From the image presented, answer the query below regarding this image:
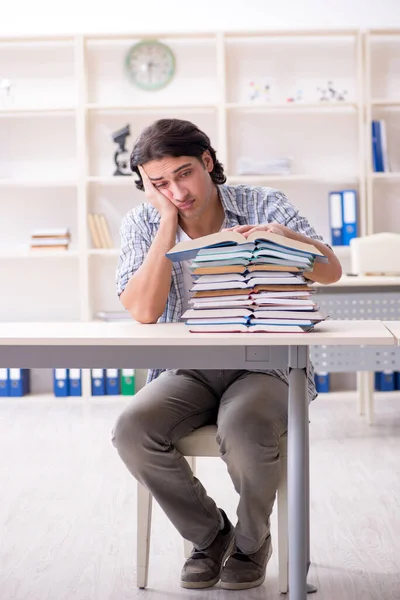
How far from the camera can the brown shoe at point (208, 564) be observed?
200 centimetres

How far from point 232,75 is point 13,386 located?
2.18m

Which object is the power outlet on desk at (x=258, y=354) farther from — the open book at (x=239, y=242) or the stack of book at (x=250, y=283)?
the open book at (x=239, y=242)

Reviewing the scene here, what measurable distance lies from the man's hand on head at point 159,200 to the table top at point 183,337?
39cm

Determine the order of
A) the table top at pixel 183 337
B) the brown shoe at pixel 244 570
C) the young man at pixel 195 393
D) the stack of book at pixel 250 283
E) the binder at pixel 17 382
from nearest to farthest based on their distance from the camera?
the table top at pixel 183 337 → the stack of book at pixel 250 283 → the young man at pixel 195 393 → the brown shoe at pixel 244 570 → the binder at pixel 17 382

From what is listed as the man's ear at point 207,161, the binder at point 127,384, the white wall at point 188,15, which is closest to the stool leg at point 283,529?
the man's ear at point 207,161

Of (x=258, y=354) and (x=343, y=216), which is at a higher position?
(x=343, y=216)

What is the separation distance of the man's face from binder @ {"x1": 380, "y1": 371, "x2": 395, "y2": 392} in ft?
9.02

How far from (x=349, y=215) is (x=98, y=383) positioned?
5.49 ft

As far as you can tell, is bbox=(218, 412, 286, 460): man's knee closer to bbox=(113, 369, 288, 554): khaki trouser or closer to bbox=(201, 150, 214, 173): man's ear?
bbox=(113, 369, 288, 554): khaki trouser

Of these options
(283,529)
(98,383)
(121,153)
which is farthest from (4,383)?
(283,529)

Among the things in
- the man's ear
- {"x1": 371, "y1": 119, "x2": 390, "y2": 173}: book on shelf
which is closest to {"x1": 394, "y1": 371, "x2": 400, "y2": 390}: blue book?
{"x1": 371, "y1": 119, "x2": 390, "y2": 173}: book on shelf

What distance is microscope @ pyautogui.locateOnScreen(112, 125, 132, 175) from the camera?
181 inches

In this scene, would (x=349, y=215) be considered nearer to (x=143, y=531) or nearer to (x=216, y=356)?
(x=143, y=531)

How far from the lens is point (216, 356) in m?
1.66
